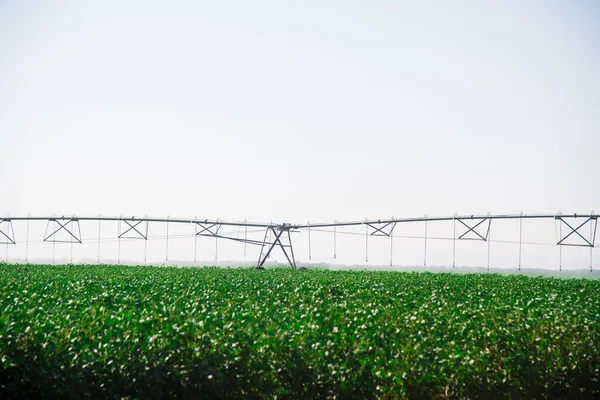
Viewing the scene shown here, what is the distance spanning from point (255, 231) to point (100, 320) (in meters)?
30.5

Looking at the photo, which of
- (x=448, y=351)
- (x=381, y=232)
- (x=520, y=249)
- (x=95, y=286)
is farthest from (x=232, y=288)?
(x=520, y=249)

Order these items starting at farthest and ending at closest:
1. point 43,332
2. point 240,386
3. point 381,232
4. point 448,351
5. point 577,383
Result: point 381,232
point 577,383
point 448,351
point 240,386
point 43,332

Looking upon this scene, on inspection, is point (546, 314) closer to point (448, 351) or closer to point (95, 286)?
point (448, 351)

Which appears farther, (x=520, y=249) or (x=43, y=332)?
(x=520, y=249)

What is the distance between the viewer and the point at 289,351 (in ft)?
33.6

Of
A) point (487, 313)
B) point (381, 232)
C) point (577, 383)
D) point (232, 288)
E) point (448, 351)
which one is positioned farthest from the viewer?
point (381, 232)

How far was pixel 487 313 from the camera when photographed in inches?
567

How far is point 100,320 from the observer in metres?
10.6

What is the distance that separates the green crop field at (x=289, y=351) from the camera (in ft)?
29.5

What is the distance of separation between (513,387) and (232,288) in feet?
35.0

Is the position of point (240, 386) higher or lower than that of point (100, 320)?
lower

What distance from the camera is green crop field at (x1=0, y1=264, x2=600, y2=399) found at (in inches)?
354

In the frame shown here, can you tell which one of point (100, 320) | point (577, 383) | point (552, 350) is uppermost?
point (100, 320)

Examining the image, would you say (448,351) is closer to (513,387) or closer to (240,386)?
(513,387)
